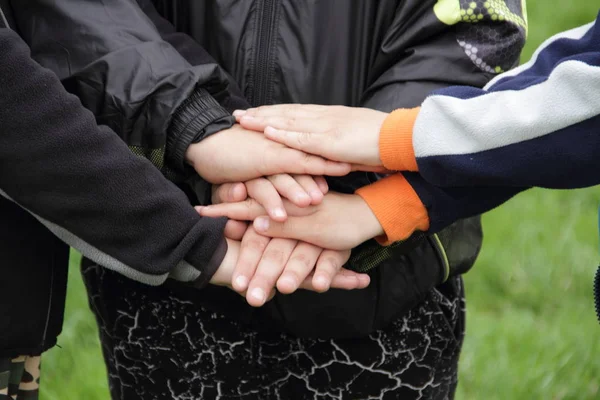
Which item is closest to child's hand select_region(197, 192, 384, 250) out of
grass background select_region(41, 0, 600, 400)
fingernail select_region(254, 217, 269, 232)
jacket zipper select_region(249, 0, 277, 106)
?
fingernail select_region(254, 217, 269, 232)

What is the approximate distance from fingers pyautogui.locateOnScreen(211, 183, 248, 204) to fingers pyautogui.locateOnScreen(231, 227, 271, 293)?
0.06 m

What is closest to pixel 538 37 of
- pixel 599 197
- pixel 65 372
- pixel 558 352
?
pixel 599 197

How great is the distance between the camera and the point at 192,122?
5.19ft

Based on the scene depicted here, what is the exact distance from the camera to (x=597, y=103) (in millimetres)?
1381

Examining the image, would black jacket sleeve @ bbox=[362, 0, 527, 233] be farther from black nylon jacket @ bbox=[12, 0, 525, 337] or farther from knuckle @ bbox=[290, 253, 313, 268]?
knuckle @ bbox=[290, 253, 313, 268]

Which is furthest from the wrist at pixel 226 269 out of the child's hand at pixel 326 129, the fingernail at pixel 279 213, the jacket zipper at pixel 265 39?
the jacket zipper at pixel 265 39

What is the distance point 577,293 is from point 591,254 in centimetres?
23

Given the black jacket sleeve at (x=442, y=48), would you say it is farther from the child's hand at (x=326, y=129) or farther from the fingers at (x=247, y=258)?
the fingers at (x=247, y=258)

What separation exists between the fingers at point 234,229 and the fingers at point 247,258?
10 millimetres

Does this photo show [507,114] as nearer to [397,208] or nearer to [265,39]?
[397,208]

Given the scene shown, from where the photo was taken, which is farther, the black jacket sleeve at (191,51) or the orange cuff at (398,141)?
the black jacket sleeve at (191,51)

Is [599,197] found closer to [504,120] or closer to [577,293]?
[577,293]

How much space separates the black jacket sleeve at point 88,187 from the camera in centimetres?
139

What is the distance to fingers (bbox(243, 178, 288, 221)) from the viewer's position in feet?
5.09
